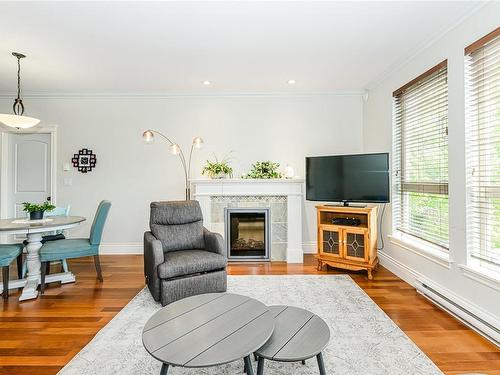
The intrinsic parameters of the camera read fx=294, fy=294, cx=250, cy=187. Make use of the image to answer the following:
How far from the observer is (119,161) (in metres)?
4.89

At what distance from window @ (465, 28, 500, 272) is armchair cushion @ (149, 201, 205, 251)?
2.65 meters

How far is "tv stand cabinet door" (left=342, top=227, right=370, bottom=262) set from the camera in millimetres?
3693

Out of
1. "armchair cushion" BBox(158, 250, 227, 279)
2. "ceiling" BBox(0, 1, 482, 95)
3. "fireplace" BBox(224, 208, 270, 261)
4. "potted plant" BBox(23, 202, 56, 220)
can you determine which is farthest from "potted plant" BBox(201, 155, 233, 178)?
"potted plant" BBox(23, 202, 56, 220)

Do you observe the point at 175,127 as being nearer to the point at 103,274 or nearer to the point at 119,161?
the point at 119,161

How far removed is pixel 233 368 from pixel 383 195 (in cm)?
270

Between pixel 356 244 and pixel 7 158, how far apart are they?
219 inches

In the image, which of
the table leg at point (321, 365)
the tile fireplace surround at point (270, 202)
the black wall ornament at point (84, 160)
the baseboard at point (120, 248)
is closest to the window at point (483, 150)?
the table leg at point (321, 365)

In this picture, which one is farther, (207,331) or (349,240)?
(349,240)

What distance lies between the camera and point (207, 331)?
1627 millimetres

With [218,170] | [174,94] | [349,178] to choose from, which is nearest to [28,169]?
[174,94]

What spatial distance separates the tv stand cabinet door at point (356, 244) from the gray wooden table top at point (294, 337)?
2022 mm

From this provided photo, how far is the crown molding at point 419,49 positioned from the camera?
249 centimetres

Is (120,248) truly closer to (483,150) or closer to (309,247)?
(309,247)

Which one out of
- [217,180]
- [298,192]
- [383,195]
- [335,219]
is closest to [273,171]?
[298,192]
